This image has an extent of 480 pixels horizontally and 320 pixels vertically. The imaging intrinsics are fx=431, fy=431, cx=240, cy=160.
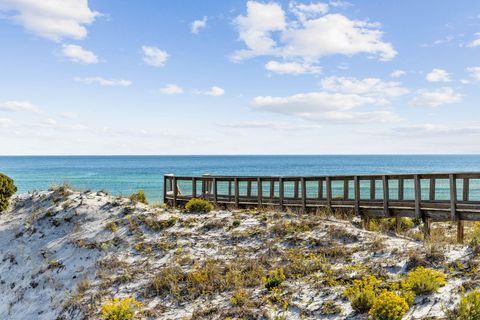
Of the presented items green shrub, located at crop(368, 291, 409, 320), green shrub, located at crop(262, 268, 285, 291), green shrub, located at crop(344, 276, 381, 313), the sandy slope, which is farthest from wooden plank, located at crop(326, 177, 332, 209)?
green shrub, located at crop(368, 291, 409, 320)

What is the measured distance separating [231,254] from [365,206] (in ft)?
19.9

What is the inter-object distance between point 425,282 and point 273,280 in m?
3.77

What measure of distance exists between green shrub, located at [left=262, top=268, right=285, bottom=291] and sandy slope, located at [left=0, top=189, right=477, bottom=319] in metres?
0.18

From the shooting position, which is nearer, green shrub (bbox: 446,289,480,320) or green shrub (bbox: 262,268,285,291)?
green shrub (bbox: 446,289,480,320)

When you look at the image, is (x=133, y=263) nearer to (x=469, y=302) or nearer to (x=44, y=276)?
(x=44, y=276)

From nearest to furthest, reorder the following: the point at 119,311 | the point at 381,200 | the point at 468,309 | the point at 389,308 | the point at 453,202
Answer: the point at 468,309 < the point at 389,308 < the point at 119,311 < the point at 453,202 < the point at 381,200

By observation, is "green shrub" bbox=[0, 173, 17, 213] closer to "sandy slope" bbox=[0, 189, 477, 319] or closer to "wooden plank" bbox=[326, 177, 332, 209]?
"sandy slope" bbox=[0, 189, 477, 319]

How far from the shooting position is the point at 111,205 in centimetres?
1986

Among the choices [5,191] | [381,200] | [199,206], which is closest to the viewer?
[381,200]

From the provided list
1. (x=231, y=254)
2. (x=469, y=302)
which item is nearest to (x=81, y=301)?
(x=231, y=254)

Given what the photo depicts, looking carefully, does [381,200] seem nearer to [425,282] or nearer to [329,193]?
[329,193]

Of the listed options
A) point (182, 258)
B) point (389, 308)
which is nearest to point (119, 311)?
point (182, 258)

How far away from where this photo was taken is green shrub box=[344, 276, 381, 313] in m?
9.52

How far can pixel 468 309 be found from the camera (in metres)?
8.42
